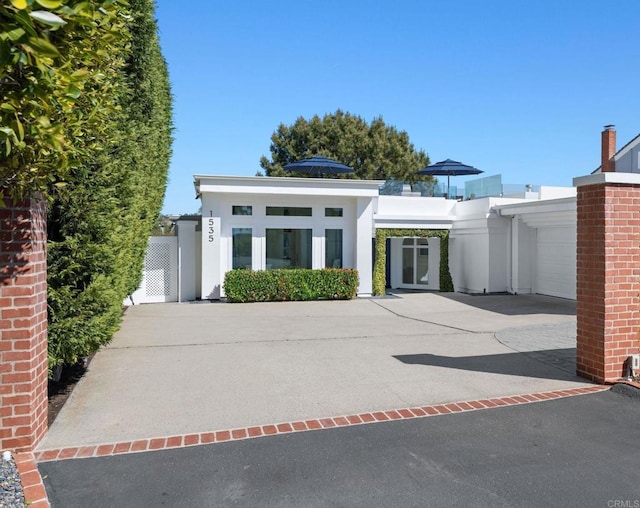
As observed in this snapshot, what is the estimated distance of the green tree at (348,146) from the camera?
34.2 metres

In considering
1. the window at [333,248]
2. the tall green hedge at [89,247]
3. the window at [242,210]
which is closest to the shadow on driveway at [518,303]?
the window at [333,248]

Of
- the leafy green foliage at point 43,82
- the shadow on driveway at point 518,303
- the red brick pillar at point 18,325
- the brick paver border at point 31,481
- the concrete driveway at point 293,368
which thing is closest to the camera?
the leafy green foliage at point 43,82

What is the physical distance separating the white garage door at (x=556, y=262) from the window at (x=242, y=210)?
969 cm

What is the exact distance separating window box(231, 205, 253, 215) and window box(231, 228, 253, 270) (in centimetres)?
52

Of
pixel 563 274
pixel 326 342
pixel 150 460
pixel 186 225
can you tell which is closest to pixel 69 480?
pixel 150 460

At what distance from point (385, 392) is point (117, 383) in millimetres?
3384

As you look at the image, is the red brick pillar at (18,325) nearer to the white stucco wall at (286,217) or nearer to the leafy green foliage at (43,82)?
the leafy green foliage at (43,82)

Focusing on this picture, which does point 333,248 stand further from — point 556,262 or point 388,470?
point 388,470

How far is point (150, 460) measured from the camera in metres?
3.86

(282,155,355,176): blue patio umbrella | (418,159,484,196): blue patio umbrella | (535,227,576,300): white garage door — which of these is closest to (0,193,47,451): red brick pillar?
(535,227,576,300): white garage door

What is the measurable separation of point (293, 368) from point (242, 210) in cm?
925

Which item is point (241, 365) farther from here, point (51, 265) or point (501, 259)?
point (501, 259)

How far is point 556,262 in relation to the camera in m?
15.0

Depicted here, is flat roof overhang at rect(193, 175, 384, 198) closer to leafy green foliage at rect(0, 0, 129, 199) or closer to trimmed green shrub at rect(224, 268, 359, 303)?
trimmed green shrub at rect(224, 268, 359, 303)
